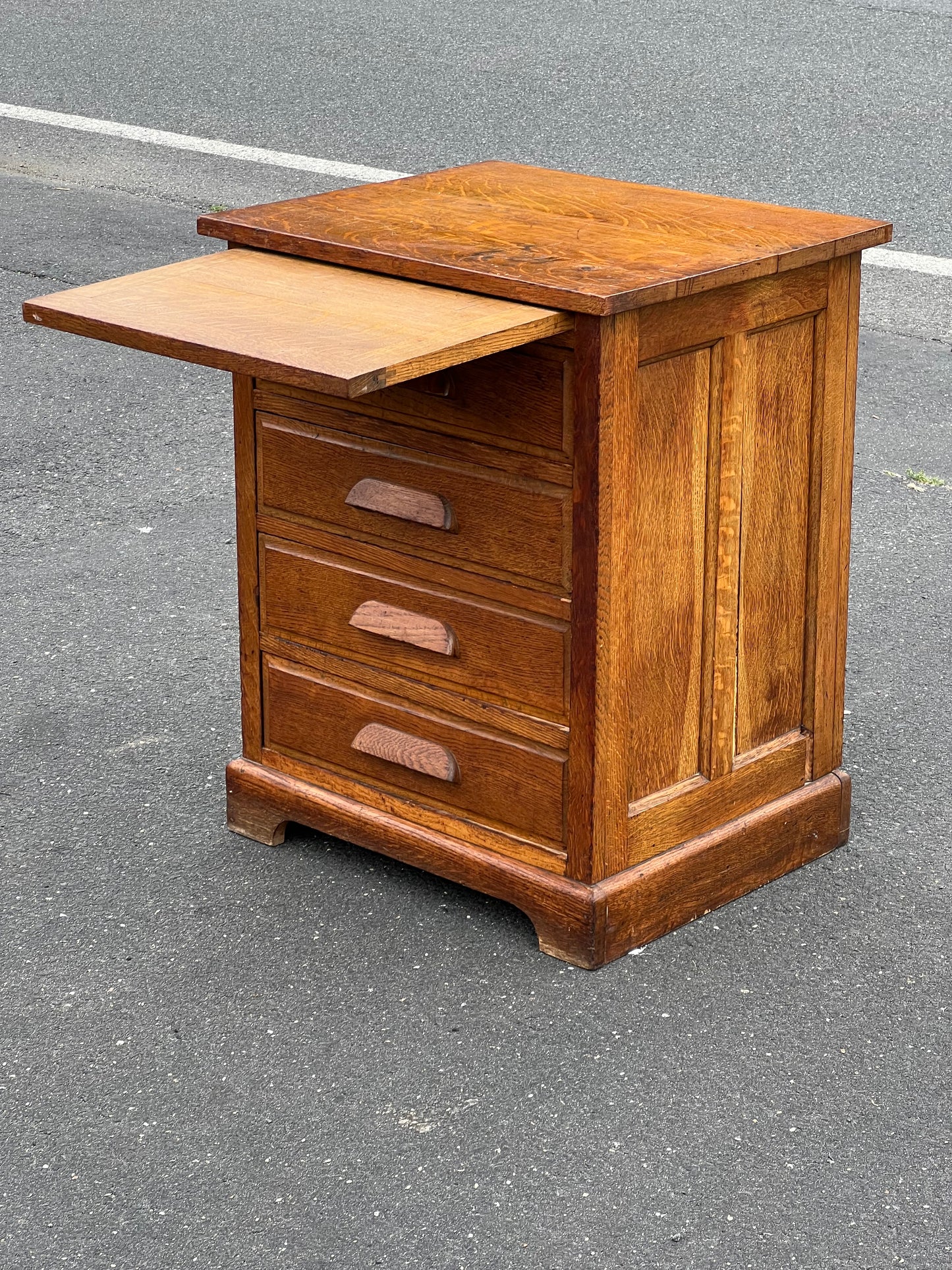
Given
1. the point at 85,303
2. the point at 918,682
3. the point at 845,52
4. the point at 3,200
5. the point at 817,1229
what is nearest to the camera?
the point at 817,1229

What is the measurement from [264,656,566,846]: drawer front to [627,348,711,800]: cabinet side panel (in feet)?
0.50

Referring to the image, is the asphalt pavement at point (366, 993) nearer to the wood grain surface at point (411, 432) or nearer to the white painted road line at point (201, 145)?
the wood grain surface at point (411, 432)

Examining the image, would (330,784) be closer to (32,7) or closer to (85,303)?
(85,303)

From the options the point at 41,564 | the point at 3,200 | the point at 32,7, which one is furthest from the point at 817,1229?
the point at 32,7

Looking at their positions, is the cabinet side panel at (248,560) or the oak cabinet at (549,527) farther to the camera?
the cabinet side panel at (248,560)

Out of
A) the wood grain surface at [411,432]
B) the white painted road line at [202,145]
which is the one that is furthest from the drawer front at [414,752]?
the white painted road line at [202,145]

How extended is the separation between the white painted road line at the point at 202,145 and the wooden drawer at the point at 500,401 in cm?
405

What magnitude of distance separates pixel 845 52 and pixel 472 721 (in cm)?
707

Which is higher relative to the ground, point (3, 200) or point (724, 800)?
point (3, 200)

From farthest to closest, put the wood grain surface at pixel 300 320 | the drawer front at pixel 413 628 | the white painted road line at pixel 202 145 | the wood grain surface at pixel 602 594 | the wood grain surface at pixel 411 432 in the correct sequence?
the white painted road line at pixel 202 145 → the drawer front at pixel 413 628 → the wood grain surface at pixel 411 432 → the wood grain surface at pixel 602 594 → the wood grain surface at pixel 300 320

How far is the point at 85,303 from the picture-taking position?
2471 mm

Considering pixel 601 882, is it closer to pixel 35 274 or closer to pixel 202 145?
pixel 35 274

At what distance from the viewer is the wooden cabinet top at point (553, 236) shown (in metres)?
2.43

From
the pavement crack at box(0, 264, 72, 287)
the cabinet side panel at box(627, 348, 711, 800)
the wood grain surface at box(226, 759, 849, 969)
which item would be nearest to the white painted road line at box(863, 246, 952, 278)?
the pavement crack at box(0, 264, 72, 287)
